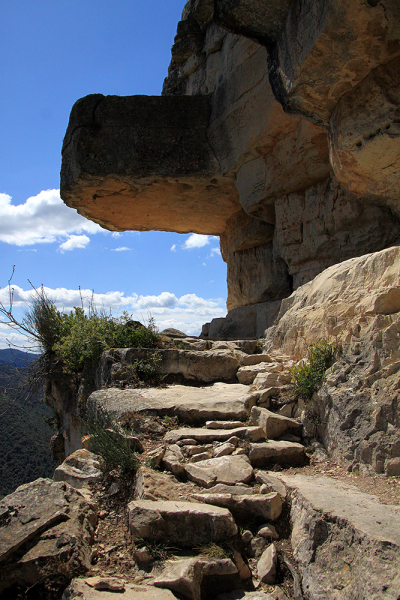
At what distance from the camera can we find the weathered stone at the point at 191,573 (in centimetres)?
176

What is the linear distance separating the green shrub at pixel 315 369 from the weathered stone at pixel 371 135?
2788 millimetres

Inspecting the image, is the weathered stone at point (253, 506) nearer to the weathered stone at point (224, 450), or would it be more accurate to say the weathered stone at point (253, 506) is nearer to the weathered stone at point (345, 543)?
the weathered stone at point (345, 543)

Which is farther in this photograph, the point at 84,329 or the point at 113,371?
the point at 84,329

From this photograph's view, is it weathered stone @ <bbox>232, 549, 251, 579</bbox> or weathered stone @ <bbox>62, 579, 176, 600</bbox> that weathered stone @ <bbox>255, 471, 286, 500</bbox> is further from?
weathered stone @ <bbox>62, 579, 176, 600</bbox>

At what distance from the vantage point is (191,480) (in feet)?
8.64

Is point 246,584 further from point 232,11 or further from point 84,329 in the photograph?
point 232,11

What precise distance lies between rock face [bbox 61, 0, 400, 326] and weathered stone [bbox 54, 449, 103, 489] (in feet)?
15.0

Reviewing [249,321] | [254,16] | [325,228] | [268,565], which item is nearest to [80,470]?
[268,565]

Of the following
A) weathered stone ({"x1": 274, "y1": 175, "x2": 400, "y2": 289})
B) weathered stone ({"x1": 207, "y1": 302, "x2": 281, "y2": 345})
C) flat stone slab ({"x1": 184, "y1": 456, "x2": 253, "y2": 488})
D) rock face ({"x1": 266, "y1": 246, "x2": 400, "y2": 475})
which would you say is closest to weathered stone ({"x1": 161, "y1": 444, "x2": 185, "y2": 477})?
flat stone slab ({"x1": 184, "y1": 456, "x2": 253, "y2": 488})

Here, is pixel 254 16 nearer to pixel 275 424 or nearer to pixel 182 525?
pixel 275 424

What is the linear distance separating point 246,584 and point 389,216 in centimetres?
582

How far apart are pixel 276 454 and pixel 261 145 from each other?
6.26 metres

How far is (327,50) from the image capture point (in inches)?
177

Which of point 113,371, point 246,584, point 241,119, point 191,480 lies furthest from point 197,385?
point 241,119
